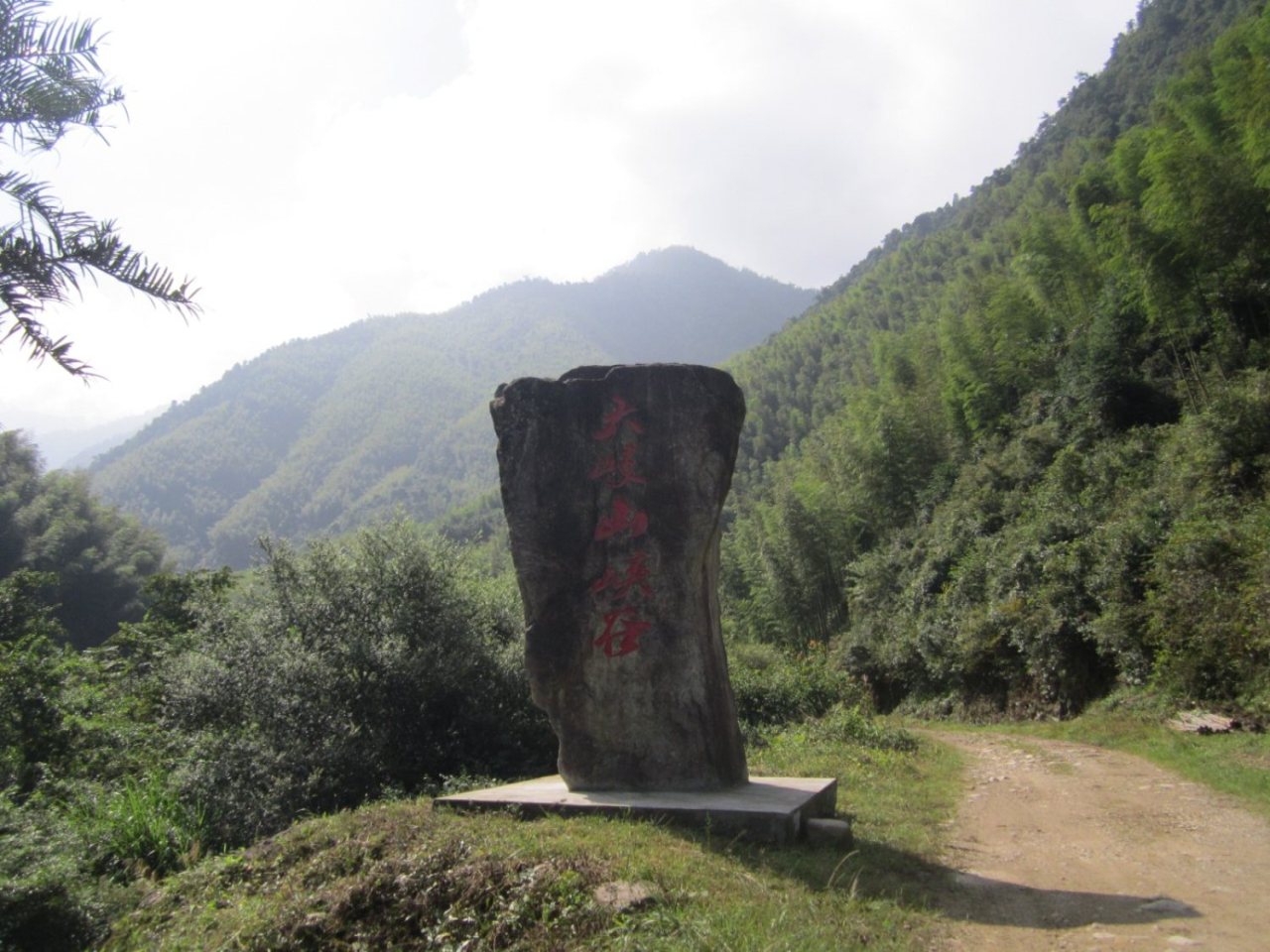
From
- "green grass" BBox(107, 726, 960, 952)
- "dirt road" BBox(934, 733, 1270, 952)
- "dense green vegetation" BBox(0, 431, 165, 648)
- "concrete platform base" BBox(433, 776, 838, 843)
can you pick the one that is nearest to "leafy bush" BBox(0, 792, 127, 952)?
"green grass" BBox(107, 726, 960, 952)

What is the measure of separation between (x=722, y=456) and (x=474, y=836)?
2894 millimetres

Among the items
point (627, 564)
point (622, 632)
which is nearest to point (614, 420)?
point (627, 564)

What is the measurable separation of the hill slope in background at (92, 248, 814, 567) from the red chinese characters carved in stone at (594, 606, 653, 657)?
50.8 meters

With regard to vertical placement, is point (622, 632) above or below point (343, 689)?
above

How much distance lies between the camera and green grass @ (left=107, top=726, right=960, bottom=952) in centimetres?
350

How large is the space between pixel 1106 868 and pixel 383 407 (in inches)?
4569

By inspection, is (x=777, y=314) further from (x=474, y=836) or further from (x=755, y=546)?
(x=474, y=836)

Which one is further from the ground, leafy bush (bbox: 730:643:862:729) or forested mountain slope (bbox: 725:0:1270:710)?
forested mountain slope (bbox: 725:0:1270:710)

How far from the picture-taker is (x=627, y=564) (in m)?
5.88

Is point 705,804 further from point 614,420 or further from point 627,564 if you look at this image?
point 614,420

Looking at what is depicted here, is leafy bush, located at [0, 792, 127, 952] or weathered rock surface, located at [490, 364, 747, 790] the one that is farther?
weathered rock surface, located at [490, 364, 747, 790]

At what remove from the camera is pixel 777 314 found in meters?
161

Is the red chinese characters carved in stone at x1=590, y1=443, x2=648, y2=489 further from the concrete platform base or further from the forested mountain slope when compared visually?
the forested mountain slope

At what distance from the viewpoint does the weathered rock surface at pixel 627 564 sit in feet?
18.8
